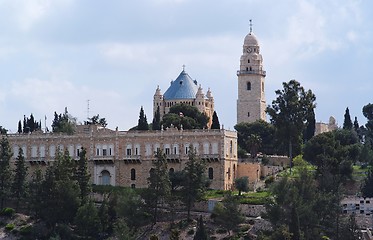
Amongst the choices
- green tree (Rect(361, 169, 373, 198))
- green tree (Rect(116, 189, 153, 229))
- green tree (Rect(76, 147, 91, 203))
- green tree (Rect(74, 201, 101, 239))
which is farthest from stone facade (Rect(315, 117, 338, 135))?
green tree (Rect(74, 201, 101, 239))

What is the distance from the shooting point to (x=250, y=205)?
101 m

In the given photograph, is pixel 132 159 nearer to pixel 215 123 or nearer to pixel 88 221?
pixel 215 123

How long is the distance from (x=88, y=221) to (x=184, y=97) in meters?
48.4

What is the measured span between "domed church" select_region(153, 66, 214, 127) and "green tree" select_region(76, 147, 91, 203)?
1497 inches

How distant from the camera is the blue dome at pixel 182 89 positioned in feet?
476

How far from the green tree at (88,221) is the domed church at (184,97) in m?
44.2

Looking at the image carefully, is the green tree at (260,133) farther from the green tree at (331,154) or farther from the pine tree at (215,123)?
the green tree at (331,154)

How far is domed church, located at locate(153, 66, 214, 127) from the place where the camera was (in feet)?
470

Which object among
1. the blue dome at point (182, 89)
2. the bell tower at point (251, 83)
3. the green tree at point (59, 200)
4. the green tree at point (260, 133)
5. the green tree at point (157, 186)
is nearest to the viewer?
the green tree at point (157, 186)

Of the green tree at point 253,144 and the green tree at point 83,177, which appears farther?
the green tree at point 253,144

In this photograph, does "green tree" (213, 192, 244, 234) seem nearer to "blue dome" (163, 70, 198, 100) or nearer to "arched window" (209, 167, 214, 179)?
"arched window" (209, 167, 214, 179)

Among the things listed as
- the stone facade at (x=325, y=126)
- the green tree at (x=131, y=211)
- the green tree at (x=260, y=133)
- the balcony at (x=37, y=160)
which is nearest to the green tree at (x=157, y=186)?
the green tree at (x=131, y=211)

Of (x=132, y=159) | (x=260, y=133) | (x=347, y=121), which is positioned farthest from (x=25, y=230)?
(x=347, y=121)

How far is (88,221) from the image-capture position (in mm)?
98000
